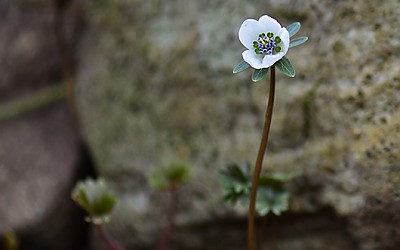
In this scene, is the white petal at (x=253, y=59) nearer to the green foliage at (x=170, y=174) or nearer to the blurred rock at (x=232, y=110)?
the blurred rock at (x=232, y=110)

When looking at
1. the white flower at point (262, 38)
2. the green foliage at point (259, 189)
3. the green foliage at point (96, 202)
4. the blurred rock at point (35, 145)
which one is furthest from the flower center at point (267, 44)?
the blurred rock at point (35, 145)

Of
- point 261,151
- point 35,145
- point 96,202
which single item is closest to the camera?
point 261,151

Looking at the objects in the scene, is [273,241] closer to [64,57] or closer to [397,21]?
[397,21]

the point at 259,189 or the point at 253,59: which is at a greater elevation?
the point at 253,59

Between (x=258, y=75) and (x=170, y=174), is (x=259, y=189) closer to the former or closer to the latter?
(x=170, y=174)

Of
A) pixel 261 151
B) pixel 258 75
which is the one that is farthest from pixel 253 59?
pixel 261 151
